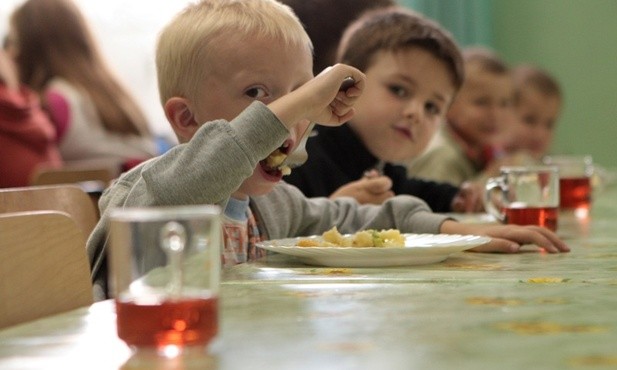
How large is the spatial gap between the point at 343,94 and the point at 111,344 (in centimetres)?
72

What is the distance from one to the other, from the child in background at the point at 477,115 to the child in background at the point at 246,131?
1994 millimetres

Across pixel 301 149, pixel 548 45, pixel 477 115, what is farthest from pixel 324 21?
pixel 548 45

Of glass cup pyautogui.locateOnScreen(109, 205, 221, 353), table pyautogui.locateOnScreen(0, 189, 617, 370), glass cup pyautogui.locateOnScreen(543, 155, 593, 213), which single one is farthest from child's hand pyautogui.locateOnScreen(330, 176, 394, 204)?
glass cup pyautogui.locateOnScreen(109, 205, 221, 353)

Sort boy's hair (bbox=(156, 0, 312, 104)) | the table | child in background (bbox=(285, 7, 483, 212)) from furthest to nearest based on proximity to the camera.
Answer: child in background (bbox=(285, 7, 483, 212)) → boy's hair (bbox=(156, 0, 312, 104)) → the table

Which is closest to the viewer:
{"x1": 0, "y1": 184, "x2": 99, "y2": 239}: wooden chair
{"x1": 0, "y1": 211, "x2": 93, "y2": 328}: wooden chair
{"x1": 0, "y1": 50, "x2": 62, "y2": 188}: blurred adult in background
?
{"x1": 0, "y1": 211, "x2": 93, "y2": 328}: wooden chair

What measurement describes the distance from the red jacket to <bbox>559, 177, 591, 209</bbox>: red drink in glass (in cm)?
257

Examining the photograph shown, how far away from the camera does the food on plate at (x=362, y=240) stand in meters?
1.28

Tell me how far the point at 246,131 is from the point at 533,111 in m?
3.73

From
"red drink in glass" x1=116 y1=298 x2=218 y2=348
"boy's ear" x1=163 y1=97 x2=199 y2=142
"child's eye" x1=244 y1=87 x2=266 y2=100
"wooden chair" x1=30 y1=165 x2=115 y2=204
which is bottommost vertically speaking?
"red drink in glass" x1=116 y1=298 x2=218 y2=348

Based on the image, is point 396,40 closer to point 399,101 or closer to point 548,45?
point 399,101

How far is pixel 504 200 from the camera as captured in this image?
174 cm

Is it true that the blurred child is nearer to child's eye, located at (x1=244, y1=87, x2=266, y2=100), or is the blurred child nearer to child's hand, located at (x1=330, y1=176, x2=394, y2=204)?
child's hand, located at (x1=330, y1=176, x2=394, y2=204)

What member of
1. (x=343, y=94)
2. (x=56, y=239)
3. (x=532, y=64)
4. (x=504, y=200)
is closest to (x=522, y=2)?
(x=532, y=64)

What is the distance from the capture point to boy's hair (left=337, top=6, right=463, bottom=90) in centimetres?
241
